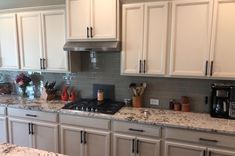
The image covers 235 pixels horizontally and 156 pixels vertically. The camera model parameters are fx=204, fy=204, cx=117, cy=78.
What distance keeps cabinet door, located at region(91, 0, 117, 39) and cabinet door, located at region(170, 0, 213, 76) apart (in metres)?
0.74

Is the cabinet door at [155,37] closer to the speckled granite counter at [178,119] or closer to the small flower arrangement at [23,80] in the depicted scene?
the speckled granite counter at [178,119]

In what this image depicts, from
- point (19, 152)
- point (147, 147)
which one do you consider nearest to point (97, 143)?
point (147, 147)

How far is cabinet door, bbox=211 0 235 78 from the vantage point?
2.21 metres

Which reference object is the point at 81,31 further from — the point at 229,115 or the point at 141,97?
the point at 229,115

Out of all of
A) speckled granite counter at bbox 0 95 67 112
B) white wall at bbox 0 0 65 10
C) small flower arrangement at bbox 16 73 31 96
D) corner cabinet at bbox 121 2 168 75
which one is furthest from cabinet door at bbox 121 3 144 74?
small flower arrangement at bbox 16 73 31 96

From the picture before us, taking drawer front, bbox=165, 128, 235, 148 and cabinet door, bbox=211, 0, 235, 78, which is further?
cabinet door, bbox=211, 0, 235, 78

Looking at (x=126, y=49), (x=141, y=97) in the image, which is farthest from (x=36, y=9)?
(x=141, y=97)

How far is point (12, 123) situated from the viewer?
3037 mm

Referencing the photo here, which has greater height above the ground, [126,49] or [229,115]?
[126,49]

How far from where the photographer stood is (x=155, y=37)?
2.51m

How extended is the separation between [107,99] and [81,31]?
1.09 m

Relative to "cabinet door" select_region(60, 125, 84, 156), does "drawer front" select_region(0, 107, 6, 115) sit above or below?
above

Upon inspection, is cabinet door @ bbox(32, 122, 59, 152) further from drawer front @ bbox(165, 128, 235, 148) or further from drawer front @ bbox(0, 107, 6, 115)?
drawer front @ bbox(165, 128, 235, 148)

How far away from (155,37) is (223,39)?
0.75m
